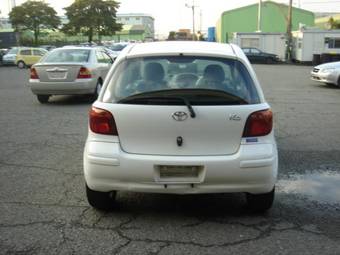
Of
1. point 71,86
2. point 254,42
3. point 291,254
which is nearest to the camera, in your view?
point 291,254

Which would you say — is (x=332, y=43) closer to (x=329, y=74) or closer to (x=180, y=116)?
(x=329, y=74)

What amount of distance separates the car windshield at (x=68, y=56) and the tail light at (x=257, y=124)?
30.1ft

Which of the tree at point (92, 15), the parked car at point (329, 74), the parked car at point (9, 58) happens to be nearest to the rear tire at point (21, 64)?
the parked car at point (9, 58)

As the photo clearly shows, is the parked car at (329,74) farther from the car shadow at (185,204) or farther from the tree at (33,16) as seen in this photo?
the tree at (33,16)

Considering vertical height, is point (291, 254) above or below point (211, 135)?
below

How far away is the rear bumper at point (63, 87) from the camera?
12.4m

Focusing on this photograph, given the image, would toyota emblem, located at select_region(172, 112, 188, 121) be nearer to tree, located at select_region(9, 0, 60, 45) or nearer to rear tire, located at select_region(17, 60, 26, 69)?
rear tire, located at select_region(17, 60, 26, 69)

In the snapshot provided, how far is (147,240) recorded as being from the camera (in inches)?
162

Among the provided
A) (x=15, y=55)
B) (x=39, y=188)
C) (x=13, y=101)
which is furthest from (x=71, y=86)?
(x=15, y=55)

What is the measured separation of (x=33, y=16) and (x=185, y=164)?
59.9m

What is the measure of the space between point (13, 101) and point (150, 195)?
9410 mm

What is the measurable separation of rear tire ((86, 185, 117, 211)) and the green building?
198 ft

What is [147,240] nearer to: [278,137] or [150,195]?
[150,195]

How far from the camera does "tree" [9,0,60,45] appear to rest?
2340 inches
